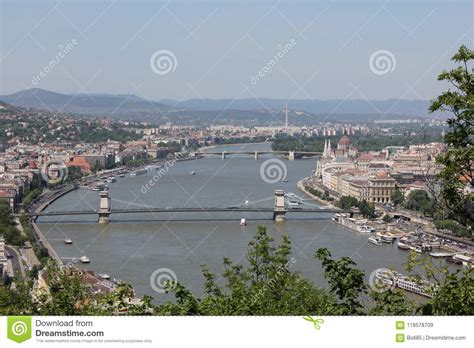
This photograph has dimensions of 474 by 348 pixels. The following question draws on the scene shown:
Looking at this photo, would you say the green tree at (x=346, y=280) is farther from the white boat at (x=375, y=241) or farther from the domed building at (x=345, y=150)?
the domed building at (x=345, y=150)

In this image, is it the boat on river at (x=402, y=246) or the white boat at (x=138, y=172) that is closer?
the boat on river at (x=402, y=246)

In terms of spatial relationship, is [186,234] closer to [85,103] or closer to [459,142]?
[459,142]

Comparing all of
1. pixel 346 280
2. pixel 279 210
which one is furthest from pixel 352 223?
pixel 346 280

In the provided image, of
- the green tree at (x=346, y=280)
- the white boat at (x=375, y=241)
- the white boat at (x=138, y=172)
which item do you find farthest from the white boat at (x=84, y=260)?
the white boat at (x=138, y=172)

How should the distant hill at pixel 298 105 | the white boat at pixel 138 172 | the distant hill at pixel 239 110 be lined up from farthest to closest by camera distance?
the distant hill at pixel 298 105
the distant hill at pixel 239 110
the white boat at pixel 138 172

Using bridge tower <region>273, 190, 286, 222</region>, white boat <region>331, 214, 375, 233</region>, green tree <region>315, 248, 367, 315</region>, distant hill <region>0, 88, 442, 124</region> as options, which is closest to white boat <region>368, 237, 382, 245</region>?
white boat <region>331, 214, 375, 233</region>

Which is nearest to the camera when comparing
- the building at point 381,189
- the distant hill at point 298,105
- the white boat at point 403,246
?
the white boat at point 403,246

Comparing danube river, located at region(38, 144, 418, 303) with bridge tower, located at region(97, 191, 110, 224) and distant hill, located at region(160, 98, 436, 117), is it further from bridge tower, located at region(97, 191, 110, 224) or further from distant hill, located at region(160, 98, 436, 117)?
distant hill, located at region(160, 98, 436, 117)
